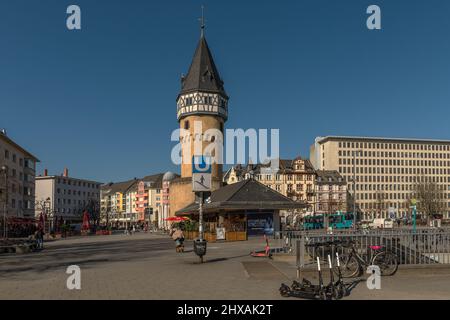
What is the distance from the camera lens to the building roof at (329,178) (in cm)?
13682

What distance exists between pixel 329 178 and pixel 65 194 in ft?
248

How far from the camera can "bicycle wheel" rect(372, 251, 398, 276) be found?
15547 mm

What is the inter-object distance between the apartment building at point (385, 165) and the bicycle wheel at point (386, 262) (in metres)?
140

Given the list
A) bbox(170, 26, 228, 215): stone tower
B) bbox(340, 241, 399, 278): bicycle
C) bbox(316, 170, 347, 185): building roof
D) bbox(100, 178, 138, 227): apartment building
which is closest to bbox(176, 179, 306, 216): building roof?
bbox(170, 26, 228, 215): stone tower

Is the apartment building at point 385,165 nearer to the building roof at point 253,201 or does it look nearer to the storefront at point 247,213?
the building roof at point 253,201

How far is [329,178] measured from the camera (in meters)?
139

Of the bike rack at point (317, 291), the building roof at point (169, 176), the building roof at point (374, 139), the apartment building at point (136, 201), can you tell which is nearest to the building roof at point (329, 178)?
the building roof at point (374, 139)

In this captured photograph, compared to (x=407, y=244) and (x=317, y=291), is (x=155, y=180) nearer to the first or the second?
(x=407, y=244)

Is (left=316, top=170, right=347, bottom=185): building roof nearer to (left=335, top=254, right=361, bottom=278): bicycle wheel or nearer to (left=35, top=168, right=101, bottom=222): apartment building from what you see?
(left=35, top=168, right=101, bottom=222): apartment building

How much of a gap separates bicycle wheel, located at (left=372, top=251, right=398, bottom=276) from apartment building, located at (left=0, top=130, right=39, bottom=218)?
72352 millimetres

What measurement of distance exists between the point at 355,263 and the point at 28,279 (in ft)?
34.3

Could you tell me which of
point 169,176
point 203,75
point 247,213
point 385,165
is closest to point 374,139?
point 385,165
